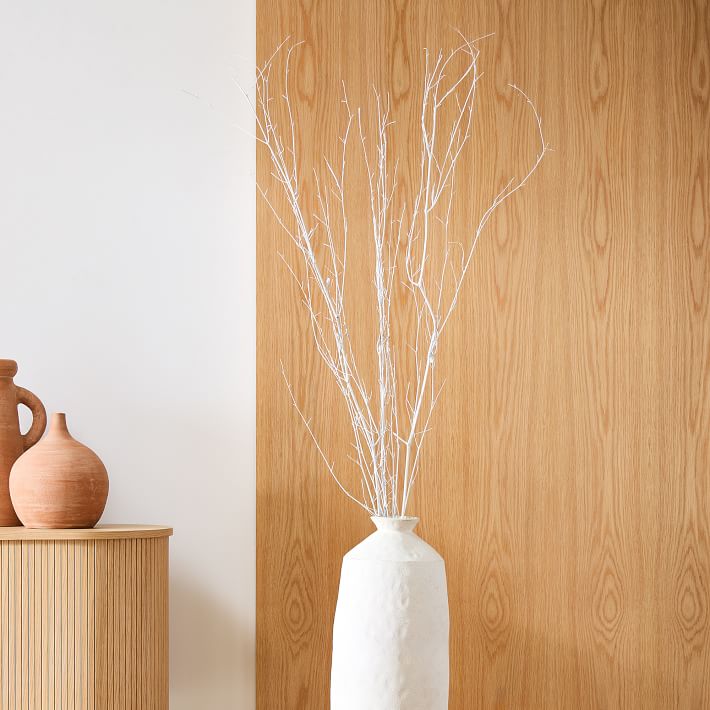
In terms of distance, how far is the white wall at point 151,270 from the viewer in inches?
79.4

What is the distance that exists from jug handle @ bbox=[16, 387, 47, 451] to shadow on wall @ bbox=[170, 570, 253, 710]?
1.64 feet

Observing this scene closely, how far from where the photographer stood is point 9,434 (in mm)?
1736

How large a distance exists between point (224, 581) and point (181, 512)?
205 mm

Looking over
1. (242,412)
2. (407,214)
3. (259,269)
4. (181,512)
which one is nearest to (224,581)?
(181,512)

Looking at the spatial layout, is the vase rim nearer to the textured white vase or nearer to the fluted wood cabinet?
the fluted wood cabinet

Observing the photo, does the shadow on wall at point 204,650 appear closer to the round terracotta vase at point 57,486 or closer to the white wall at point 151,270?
the white wall at point 151,270

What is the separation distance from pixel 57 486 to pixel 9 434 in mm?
213

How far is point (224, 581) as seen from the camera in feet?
6.73

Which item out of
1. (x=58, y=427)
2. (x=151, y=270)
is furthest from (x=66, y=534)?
(x=151, y=270)

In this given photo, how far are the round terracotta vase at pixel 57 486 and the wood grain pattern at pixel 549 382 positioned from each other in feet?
1.69

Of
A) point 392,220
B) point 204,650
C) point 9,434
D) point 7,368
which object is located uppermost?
point 392,220

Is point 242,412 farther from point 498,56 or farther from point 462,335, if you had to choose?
point 498,56

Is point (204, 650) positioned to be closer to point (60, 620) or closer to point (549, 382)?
point (60, 620)

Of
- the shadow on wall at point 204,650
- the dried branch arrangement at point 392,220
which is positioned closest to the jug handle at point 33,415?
the shadow on wall at point 204,650
